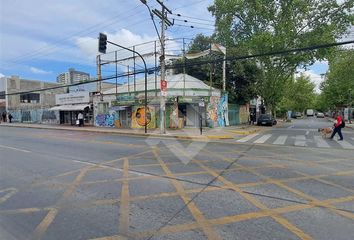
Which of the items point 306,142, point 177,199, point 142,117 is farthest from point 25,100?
point 177,199

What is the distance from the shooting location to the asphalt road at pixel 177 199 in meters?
4.50

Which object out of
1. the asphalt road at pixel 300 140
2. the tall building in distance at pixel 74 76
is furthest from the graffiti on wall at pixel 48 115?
the asphalt road at pixel 300 140

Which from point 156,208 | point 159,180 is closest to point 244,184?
point 159,180

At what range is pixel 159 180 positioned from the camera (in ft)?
24.7

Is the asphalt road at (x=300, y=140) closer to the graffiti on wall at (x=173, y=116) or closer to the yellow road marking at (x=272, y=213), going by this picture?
the graffiti on wall at (x=173, y=116)

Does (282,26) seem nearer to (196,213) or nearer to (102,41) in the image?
(102,41)

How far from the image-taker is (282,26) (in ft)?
110

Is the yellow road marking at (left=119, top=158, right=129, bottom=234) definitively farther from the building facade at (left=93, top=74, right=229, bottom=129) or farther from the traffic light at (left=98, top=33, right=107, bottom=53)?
the building facade at (left=93, top=74, right=229, bottom=129)

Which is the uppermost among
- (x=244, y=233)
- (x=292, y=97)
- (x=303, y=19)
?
(x=303, y=19)

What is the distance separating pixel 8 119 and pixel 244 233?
176 feet

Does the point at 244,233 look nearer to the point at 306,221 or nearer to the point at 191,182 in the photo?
the point at 306,221

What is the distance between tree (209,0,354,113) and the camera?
3316cm

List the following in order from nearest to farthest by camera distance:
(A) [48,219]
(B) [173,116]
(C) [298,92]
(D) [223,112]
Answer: (A) [48,219] → (B) [173,116] → (D) [223,112] → (C) [298,92]

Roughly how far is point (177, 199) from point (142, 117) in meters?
24.8
